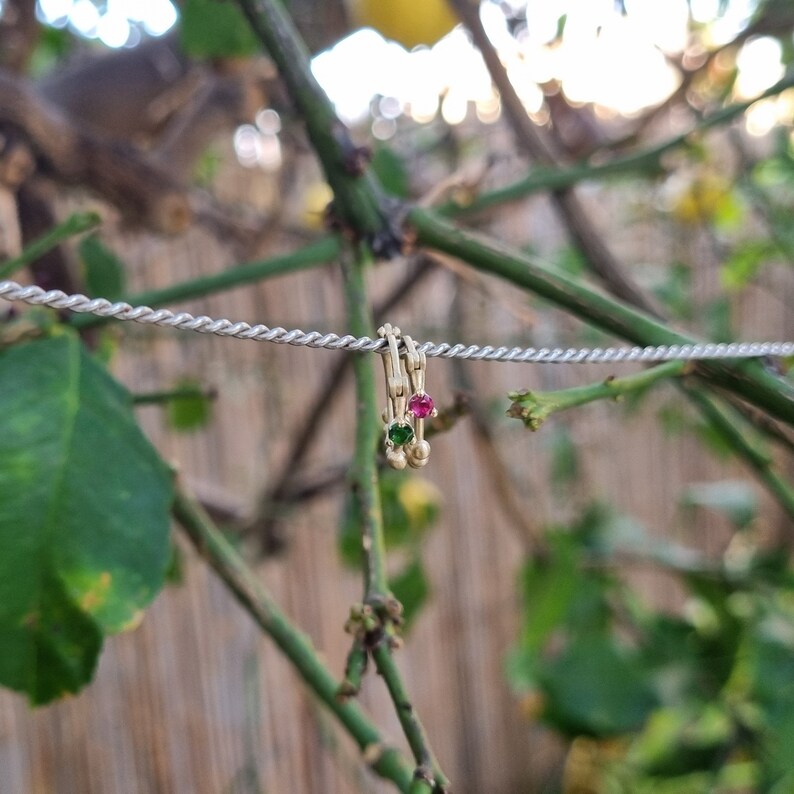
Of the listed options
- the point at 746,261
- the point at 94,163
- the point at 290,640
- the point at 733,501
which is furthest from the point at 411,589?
the point at 746,261

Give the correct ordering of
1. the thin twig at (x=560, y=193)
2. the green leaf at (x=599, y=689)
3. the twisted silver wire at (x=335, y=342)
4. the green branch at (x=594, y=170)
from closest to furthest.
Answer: the twisted silver wire at (x=335, y=342) < the green branch at (x=594, y=170) < the thin twig at (x=560, y=193) < the green leaf at (x=599, y=689)

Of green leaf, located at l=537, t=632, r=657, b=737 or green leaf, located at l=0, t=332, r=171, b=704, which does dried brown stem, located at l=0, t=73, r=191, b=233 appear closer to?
green leaf, located at l=0, t=332, r=171, b=704

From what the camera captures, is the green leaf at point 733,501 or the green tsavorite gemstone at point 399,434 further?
the green leaf at point 733,501

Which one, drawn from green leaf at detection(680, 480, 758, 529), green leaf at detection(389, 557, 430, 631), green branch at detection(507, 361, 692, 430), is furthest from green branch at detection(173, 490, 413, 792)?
green leaf at detection(680, 480, 758, 529)

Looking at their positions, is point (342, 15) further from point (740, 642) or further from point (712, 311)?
point (740, 642)

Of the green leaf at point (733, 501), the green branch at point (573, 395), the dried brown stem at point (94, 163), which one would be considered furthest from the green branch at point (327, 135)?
the green leaf at point (733, 501)

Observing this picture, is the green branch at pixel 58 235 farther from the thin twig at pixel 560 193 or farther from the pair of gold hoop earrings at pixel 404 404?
the thin twig at pixel 560 193

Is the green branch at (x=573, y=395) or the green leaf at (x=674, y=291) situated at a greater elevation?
the green leaf at (x=674, y=291)
